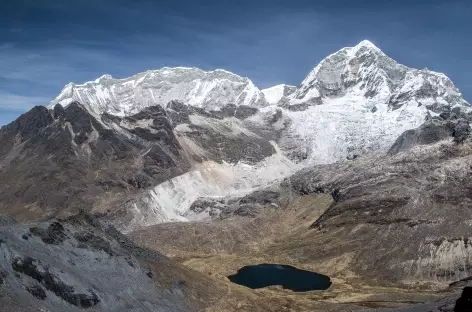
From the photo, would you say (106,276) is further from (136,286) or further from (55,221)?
(55,221)

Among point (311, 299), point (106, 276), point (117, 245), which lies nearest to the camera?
point (106, 276)

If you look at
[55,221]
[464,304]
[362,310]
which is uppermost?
[55,221]

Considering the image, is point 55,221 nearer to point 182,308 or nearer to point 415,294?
point 182,308

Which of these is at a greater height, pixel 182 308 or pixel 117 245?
pixel 117 245

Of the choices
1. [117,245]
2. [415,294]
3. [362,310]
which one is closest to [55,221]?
[117,245]

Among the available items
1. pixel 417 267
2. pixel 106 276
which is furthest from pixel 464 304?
pixel 417 267

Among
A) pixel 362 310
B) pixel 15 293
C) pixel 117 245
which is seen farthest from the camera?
pixel 362 310

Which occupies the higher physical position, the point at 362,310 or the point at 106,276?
the point at 106,276

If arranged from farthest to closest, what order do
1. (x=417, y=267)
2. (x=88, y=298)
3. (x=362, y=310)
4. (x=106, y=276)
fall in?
1. (x=417, y=267)
2. (x=362, y=310)
3. (x=106, y=276)
4. (x=88, y=298)

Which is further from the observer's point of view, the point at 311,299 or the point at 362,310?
the point at 311,299
